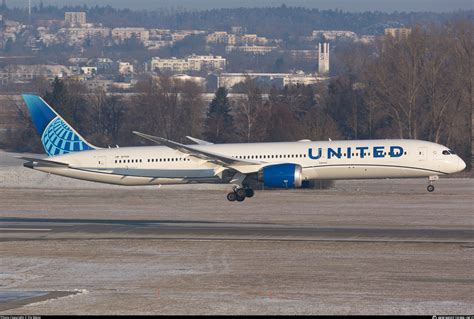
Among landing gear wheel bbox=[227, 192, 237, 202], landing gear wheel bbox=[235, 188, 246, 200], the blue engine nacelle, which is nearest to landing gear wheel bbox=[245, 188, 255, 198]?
landing gear wheel bbox=[235, 188, 246, 200]

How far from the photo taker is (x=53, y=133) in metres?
52.5

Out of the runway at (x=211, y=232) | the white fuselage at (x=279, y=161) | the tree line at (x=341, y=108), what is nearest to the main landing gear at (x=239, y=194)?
the white fuselage at (x=279, y=161)

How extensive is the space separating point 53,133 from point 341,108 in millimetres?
52996

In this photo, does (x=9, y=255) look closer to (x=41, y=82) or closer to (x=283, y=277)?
(x=283, y=277)

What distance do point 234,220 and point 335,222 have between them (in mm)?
3979

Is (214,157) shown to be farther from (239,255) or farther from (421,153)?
(239,255)

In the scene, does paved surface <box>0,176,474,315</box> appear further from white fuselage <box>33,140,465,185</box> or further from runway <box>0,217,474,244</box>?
white fuselage <box>33,140,465,185</box>

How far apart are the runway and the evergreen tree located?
46.4m

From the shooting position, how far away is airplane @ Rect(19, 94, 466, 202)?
49.2 metres

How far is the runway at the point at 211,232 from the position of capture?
35562mm

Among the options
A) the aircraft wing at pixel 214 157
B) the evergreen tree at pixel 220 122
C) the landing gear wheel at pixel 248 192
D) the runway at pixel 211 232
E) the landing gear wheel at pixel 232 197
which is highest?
the aircraft wing at pixel 214 157

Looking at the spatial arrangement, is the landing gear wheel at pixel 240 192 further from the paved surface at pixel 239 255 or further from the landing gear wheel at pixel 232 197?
the paved surface at pixel 239 255

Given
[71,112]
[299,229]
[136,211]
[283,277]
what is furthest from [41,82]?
[283,277]

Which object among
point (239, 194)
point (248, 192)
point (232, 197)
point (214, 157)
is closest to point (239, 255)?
point (214, 157)
